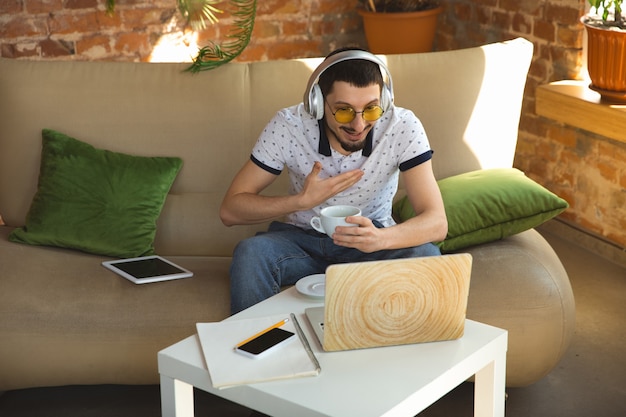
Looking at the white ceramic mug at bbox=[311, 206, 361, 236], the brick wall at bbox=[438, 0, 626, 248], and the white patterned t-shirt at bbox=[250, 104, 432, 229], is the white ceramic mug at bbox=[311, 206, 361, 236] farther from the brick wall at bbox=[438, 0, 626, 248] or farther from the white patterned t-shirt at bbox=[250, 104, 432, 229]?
the brick wall at bbox=[438, 0, 626, 248]

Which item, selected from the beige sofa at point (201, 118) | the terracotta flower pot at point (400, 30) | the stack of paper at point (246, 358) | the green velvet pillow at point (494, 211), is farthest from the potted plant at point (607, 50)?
the stack of paper at point (246, 358)

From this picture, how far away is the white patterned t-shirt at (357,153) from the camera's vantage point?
2.69 m

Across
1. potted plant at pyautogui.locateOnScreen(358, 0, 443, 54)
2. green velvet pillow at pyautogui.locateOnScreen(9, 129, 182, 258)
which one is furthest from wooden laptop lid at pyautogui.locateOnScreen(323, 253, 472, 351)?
potted plant at pyautogui.locateOnScreen(358, 0, 443, 54)

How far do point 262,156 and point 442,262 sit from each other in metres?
0.92

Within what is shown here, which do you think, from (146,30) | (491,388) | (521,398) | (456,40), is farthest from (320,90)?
(456,40)

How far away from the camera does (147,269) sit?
282cm

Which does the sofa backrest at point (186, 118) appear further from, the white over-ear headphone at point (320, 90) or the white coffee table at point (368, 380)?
the white coffee table at point (368, 380)

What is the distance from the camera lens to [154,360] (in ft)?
8.63

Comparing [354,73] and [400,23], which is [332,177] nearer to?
[354,73]

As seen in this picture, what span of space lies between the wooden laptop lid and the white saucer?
0.93 feet

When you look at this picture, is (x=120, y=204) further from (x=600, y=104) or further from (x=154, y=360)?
(x=600, y=104)

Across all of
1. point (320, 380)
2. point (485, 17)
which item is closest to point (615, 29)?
point (485, 17)

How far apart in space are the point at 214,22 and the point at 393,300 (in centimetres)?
297

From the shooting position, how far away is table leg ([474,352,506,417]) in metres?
2.09
